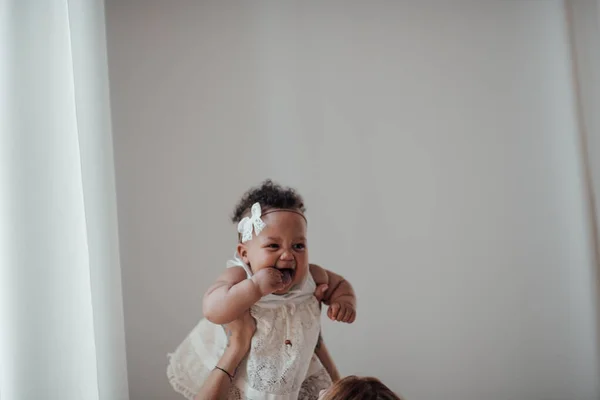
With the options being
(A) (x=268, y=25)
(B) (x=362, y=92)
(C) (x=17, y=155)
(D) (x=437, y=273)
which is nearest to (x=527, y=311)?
(D) (x=437, y=273)

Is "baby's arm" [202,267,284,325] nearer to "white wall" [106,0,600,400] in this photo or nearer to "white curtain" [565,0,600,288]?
"white wall" [106,0,600,400]

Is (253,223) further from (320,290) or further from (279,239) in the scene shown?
(320,290)

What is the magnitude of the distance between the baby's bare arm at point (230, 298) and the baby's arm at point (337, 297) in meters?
0.17

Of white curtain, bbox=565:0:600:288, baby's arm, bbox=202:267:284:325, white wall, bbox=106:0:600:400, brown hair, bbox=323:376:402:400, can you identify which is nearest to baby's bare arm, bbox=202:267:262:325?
baby's arm, bbox=202:267:284:325

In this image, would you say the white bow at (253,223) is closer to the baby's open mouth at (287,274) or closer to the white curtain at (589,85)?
the baby's open mouth at (287,274)

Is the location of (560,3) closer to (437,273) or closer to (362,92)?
(362,92)

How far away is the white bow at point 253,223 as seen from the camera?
124 cm

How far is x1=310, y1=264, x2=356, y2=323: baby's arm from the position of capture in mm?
1265

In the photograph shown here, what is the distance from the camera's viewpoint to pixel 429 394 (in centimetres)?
183

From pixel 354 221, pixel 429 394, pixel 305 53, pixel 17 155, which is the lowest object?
pixel 429 394

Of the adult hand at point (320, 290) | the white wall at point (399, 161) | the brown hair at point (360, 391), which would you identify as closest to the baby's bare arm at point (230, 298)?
the adult hand at point (320, 290)

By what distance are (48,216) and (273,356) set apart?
0.50m

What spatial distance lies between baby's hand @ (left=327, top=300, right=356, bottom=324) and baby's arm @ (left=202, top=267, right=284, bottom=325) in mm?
131

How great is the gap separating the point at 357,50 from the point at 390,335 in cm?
85
